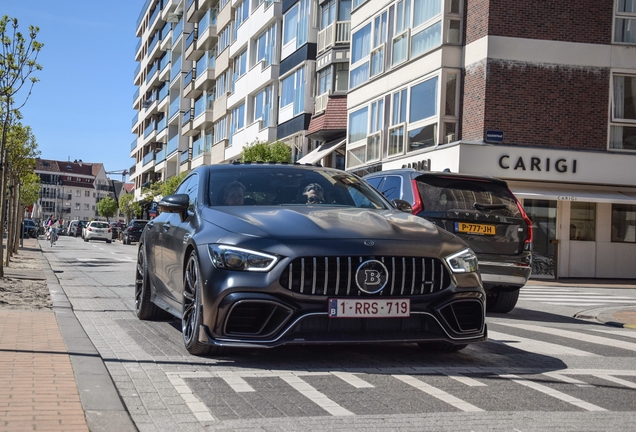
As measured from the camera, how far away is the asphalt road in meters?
4.79

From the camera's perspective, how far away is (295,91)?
4166cm

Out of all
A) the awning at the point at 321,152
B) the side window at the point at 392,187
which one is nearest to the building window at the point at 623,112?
the awning at the point at 321,152

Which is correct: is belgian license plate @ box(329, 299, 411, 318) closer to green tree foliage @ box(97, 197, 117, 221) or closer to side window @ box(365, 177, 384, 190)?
side window @ box(365, 177, 384, 190)

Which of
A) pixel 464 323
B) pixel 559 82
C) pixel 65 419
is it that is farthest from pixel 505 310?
pixel 559 82

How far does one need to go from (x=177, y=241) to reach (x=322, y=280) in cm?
192

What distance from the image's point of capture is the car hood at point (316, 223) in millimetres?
6316

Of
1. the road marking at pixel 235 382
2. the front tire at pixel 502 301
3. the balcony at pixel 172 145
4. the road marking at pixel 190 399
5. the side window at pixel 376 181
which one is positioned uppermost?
the balcony at pixel 172 145

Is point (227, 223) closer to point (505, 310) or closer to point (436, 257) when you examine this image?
point (436, 257)

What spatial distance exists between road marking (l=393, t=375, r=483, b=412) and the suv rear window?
5.35 metres

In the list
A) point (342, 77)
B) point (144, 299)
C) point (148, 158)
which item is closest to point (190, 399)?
point (144, 299)

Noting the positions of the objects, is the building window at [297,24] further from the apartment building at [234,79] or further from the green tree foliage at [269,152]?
the green tree foliage at [269,152]

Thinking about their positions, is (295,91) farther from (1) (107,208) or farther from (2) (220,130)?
(1) (107,208)

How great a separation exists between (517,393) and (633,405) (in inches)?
26.9

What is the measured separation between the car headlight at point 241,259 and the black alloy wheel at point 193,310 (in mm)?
274
